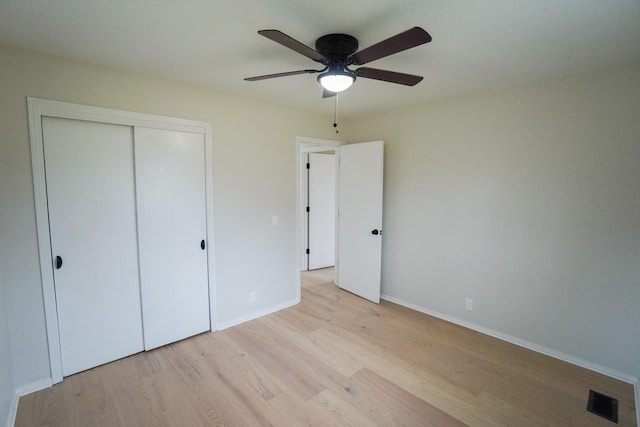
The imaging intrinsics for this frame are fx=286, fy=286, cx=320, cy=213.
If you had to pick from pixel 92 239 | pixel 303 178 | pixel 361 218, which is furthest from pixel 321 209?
pixel 92 239

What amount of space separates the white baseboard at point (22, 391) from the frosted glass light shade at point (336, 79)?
9.43ft

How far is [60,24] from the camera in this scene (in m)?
1.63

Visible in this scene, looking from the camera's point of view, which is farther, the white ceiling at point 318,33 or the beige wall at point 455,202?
the beige wall at point 455,202

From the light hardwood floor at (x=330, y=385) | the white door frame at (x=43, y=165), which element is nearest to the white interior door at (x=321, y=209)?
the light hardwood floor at (x=330, y=385)

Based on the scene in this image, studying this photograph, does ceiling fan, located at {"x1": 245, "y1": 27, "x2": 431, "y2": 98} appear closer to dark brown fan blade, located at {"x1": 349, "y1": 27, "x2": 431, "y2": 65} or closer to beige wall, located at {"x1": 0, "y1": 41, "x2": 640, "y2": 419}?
dark brown fan blade, located at {"x1": 349, "y1": 27, "x2": 431, "y2": 65}

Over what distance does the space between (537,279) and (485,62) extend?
1.94 m

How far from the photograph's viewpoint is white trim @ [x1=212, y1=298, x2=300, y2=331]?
3.05 metres

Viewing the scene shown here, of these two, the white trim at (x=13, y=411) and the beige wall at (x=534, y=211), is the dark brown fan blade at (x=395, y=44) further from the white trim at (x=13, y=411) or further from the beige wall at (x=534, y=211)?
the white trim at (x=13, y=411)

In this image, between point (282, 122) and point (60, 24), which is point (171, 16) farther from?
point (282, 122)

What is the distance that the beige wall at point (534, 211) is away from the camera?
87.7 inches

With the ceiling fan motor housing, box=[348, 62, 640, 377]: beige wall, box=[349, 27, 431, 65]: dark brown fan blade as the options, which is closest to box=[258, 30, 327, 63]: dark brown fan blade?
the ceiling fan motor housing

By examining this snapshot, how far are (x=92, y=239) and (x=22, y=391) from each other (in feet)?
3.72

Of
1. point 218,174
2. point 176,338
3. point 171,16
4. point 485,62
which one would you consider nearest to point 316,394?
point 176,338

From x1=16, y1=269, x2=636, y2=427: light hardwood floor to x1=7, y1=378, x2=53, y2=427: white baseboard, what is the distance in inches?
1.9
